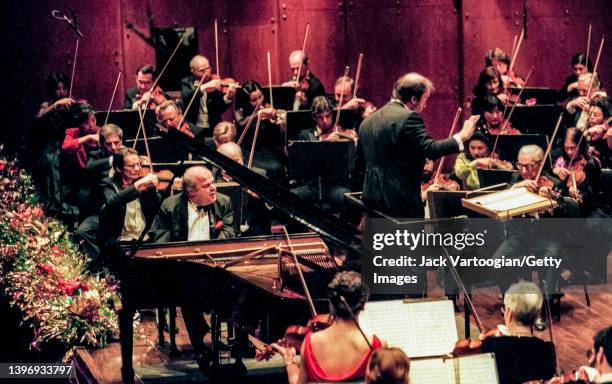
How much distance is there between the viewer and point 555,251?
6.72 metres

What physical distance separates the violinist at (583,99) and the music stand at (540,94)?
6.0 inches

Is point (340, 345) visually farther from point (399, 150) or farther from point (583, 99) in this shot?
point (583, 99)

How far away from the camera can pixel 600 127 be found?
8.12 meters

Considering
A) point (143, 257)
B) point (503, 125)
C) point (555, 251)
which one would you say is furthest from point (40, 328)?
point (503, 125)

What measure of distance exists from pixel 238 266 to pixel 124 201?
3.27ft

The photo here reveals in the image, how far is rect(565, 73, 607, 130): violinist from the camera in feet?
28.0

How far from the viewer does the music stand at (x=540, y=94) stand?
8883 millimetres

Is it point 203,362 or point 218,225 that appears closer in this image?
point 203,362

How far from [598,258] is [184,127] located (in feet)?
10.9

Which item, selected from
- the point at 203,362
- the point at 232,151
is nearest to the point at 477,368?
the point at 203,362

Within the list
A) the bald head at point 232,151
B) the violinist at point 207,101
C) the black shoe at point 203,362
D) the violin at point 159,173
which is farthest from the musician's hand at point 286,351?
the violinist at point 207,101

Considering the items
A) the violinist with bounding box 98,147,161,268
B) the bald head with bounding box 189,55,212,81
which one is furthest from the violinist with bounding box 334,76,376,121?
the violinist with bounding box 98,147,161,268

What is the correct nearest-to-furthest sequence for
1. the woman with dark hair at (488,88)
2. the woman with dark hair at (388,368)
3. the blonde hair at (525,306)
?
the woman with dark hair at (388,368), the blonde hair at (525,306), the woman with dark hair at (488,88)

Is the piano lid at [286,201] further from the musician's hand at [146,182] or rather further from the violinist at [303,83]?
the violinist at [303,83]
